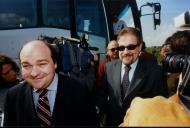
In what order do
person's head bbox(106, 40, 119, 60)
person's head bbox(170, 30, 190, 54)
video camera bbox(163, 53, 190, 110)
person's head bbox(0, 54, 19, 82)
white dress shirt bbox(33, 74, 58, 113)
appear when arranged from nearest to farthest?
video camera bbox(163, 53, 190, 110)
white dress shirt bbox(33, 74, 58, 113)
person's head bbox(170, 30, 190, 54)
person's head bbox(0, 54, 19, 82)
person's head bbox(106, 40, 119, 60)

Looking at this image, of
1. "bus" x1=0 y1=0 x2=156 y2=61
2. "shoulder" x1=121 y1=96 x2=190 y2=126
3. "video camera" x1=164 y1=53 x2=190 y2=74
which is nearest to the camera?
"shoulder" x1=121 y1=96 x2=190 y2=126

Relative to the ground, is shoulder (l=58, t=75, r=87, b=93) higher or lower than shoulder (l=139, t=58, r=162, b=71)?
lower

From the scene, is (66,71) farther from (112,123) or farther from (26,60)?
(26,60)

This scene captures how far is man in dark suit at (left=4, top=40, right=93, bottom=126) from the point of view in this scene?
9.05 feet

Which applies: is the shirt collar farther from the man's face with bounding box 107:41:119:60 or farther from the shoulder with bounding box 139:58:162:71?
the man's face with bounding box 107:41:119:60

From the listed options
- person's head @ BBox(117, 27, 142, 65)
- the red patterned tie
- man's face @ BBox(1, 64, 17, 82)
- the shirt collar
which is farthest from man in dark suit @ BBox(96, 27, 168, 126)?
the red patterned tie

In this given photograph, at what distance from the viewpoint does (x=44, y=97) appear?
2861 millimetres

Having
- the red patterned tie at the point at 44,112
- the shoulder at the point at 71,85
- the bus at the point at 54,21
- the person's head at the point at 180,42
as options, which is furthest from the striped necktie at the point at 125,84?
the bus at the point at 54,21

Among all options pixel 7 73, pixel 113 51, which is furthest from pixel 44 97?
pixel 113 51

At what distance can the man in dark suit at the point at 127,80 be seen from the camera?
13.6 feet

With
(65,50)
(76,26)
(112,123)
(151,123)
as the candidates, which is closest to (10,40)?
(76,26)

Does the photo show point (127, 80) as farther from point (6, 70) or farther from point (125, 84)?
point (6, 70)

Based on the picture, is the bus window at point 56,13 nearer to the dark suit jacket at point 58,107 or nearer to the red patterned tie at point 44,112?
the dark suit jacket at point 58,107

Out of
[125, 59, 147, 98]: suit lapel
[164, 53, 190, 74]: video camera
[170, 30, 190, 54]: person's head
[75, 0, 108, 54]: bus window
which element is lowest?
[125, 59, 147, 98]: suit lapel
